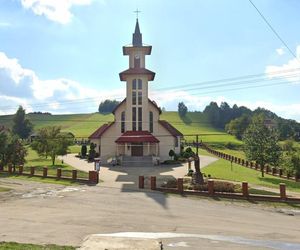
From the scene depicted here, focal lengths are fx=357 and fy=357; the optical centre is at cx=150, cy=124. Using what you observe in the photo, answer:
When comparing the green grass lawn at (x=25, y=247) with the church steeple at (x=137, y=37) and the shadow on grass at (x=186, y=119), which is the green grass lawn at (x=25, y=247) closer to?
the church steeple at (x=137, y=37)

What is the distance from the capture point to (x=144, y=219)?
15.6 meters

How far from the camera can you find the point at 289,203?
21.7 m

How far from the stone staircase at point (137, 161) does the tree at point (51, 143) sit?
7821 mm

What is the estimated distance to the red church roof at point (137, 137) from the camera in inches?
1829

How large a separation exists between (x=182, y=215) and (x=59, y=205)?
655cm

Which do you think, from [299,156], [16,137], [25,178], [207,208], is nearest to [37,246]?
[207,208]

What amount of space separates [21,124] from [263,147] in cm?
8309

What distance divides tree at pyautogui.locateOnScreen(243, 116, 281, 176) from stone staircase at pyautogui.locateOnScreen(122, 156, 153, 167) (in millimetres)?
12908

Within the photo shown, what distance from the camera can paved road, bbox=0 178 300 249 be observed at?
39.3 ft

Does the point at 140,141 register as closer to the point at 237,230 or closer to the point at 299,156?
the point at 299,156

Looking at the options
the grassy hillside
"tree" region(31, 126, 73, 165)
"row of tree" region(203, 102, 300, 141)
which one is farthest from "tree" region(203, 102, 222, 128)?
"tree" region(31, 126, 73, 165)

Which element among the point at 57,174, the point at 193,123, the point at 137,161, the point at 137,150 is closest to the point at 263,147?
the point at 137,161

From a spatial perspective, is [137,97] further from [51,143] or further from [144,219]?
[144,219]

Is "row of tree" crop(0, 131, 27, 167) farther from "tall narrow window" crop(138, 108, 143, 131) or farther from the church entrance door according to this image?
"tall narrow window" crop(138, 108, 143, 131)
